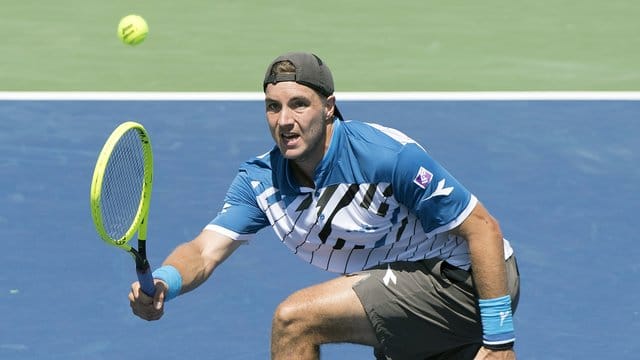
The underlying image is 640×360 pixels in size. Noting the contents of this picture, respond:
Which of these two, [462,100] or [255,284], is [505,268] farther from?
[462,100]

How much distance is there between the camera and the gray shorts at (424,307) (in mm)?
6938

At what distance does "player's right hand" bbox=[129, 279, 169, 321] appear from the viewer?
6.60 meters

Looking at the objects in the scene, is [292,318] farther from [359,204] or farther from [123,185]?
[123,185]

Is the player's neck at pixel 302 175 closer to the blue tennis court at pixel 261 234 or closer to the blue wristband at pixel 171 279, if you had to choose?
the blue wristband at pixel 171 279

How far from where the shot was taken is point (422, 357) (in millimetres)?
7141

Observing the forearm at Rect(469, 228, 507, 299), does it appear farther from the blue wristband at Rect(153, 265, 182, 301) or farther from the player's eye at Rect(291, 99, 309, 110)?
the blue wristband at Rect(153, 265, 182, 301)

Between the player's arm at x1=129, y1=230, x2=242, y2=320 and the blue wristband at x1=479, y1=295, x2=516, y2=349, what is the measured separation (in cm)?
117

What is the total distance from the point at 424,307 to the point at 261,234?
333 centimetres

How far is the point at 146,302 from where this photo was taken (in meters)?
6.62
